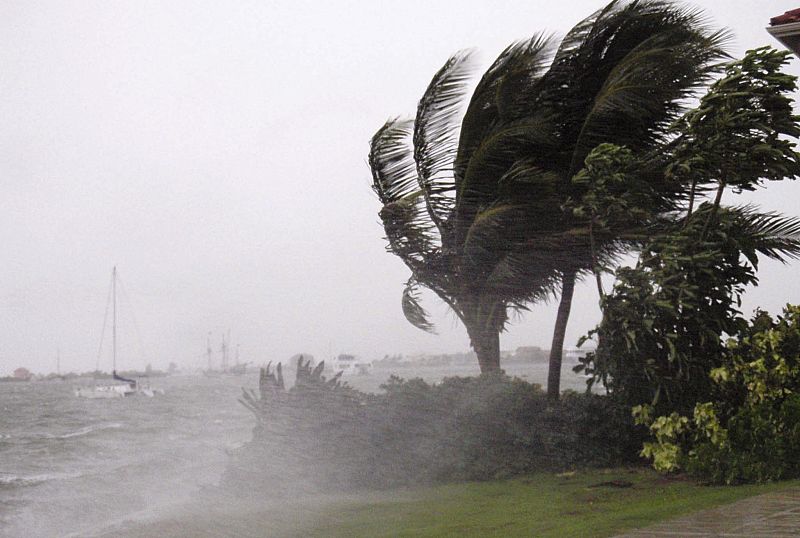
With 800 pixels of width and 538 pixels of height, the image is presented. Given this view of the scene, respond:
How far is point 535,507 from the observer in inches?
355

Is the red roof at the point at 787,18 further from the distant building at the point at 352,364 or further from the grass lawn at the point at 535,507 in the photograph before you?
the distant building at the point at 352,364

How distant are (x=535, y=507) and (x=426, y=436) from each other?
258 cm

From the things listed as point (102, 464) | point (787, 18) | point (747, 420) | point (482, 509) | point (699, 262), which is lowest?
point (102, 464)

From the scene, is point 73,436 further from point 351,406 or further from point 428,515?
point 428,515

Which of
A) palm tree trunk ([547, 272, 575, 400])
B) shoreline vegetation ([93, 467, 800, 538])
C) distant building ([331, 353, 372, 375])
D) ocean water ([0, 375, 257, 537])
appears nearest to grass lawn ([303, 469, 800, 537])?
shoreline vegetation ([93, 467, 800, 538])

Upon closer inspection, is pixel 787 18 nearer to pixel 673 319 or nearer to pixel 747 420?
pixel 673 319

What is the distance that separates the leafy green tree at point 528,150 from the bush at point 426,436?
1153 millimetres

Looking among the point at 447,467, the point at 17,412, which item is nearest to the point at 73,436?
the point at 17,412

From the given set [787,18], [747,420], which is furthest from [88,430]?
[787,18]

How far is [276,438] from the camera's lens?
1211 cm

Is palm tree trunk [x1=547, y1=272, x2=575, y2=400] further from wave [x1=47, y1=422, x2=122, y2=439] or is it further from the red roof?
wave [x1=47, y1=422, x2=122, y2=439]

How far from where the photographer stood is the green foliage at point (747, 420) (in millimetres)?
8594

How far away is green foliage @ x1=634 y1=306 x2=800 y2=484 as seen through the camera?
8.59m

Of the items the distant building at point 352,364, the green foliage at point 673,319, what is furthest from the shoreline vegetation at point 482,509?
the distant building at point 352,364
